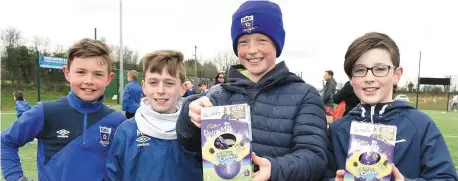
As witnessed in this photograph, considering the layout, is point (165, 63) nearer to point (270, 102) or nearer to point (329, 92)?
point (270, 102)

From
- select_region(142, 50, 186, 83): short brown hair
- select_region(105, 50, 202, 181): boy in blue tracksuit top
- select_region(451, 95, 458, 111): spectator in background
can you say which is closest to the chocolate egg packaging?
select_region(105, 50, 202, 181): boy in blue tracksuit top

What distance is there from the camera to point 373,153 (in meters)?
1.61

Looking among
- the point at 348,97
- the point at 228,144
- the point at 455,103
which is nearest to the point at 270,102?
the point at 228,144

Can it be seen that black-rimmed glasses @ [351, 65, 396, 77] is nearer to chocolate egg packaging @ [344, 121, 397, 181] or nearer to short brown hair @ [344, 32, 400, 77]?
short brown hair @ [344, 32, 400, 77]

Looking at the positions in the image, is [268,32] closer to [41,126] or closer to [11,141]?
[41,126]

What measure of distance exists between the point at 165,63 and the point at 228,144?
1195 millimetres

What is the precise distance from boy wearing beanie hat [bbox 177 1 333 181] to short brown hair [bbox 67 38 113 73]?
3.76ft

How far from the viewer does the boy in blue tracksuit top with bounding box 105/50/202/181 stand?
2355mm

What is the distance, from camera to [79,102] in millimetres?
2707

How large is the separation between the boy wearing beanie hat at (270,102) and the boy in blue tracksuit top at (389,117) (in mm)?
235

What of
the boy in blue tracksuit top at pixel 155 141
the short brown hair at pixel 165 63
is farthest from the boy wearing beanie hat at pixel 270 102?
the short brown hair at pixel 165 63

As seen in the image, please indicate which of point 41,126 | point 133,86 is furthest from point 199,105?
point 133,86

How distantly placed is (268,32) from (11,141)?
1.98m

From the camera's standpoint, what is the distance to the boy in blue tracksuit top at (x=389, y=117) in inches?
71.0
